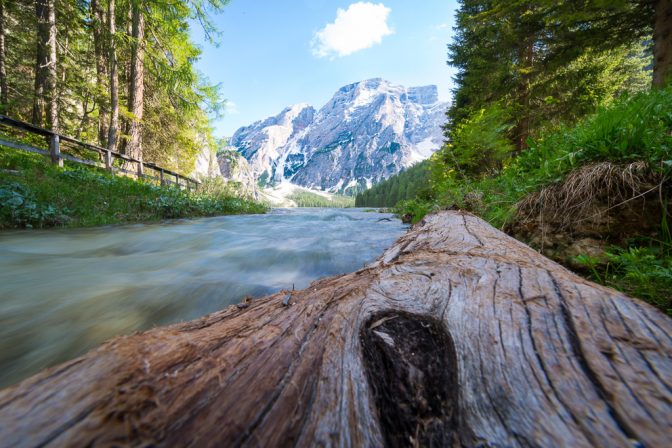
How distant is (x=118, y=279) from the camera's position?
2.73m

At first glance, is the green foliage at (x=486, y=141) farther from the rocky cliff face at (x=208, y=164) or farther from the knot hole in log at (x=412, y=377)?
the rocky cliff face at (x=208, y=164)

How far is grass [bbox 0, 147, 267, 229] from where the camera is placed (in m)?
4.50

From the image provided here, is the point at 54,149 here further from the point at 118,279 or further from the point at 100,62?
the point at 100,62

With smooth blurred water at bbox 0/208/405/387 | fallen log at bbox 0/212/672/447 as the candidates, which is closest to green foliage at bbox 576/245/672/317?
fallen log at bbox 0/212/672/447

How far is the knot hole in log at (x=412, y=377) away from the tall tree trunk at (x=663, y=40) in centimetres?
792

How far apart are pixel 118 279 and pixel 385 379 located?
9.95ft

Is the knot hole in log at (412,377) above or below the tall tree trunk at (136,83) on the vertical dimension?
below

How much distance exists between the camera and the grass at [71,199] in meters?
4.50

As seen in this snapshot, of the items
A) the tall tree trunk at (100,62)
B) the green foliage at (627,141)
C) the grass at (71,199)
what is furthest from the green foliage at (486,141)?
the tall tree trunk at (100,62)

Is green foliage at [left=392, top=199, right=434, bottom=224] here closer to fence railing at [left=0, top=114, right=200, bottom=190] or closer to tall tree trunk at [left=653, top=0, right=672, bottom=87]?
tall tree trunk at [left=653, top=0, right=672, bottom=87]

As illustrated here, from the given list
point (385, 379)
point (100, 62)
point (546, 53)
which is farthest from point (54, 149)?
point (546, 53)

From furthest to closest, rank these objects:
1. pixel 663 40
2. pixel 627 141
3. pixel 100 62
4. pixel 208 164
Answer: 1. pixel 208 164
2. pixel 100 62
3. pixel 663 40
4. pixel 627 141

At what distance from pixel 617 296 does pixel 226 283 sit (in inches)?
115

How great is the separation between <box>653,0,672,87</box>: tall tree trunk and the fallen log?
765cm
